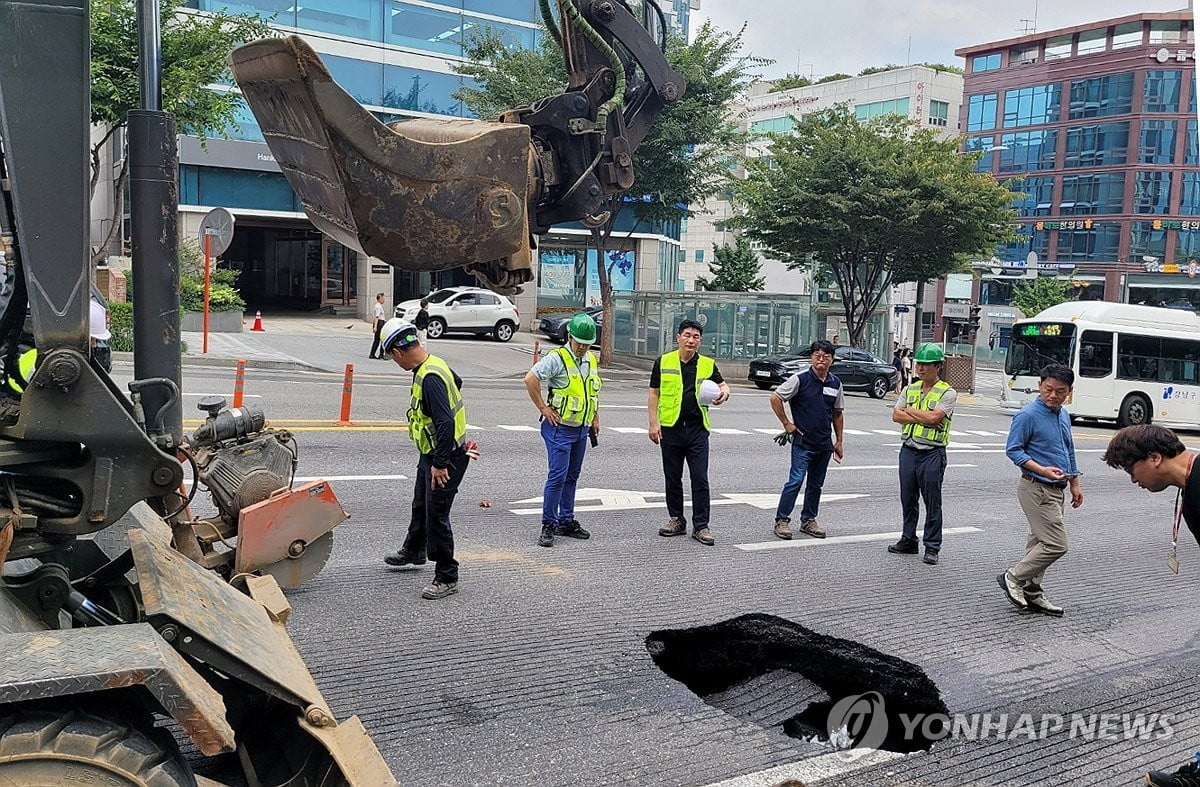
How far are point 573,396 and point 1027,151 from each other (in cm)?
6642

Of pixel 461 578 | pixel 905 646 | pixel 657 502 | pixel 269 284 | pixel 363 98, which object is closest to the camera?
pixel 905 646

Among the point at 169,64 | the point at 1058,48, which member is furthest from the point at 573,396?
the point at 1058,48

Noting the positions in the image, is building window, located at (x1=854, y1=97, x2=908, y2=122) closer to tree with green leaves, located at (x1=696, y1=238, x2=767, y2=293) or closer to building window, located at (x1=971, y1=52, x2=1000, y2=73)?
building window, located at (x1=971, y1=52, x2=1000, y2=73)

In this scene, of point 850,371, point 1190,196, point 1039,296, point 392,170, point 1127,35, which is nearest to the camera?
point 392,170

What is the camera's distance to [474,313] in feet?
111

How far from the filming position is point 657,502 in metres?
10.4

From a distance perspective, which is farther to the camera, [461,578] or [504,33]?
[504,33]

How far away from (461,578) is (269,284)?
39030 millimetres

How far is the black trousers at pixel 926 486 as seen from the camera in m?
8.60

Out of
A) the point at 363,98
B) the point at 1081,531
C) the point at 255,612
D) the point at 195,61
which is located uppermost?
the point at 363,98

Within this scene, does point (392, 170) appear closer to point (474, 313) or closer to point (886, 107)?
point (474, 313)

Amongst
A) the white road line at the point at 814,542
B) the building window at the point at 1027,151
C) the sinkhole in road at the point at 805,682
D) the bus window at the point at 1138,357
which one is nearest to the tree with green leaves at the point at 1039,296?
the building window at the point at 1027,151

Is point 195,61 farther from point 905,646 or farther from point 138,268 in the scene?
point 905,646

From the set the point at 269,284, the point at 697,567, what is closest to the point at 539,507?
the point at 697,567
